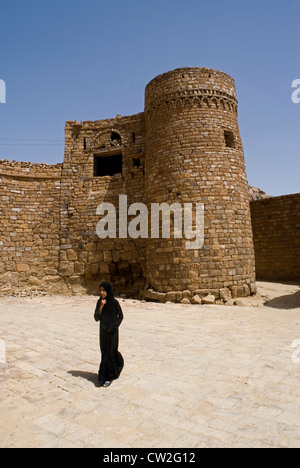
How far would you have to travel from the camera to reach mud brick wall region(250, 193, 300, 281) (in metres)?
13.7

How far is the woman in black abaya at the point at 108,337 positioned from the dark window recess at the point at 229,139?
28.9ft

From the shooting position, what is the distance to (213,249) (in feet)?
31.8

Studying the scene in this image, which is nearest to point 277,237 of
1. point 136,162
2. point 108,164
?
point 136,162

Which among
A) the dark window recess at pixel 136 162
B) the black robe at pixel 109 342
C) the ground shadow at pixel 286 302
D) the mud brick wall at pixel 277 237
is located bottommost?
the ground shadow at pixel 286 302

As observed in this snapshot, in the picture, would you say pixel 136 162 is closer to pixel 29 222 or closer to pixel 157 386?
pixel 29 222

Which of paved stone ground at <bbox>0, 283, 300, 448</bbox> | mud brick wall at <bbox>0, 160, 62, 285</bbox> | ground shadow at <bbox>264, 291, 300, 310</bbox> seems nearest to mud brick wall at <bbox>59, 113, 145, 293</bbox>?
mud brick wall at <bbox>0, 160, 62, 285</bbox>

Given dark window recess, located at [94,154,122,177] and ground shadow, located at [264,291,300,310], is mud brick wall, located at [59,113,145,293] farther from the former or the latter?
ground shadow, located at [264,291,300,310]

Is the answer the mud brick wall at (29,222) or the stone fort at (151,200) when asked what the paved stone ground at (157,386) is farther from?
the mud brick wall at (29,222)

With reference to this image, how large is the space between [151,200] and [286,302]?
5.73 metres

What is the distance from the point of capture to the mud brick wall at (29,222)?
40.5ft

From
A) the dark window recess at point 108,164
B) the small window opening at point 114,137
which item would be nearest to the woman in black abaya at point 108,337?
the small window opening at point 114,137

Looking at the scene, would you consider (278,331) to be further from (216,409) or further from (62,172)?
(62,172)

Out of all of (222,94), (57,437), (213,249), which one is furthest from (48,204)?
Result: (57,437)
